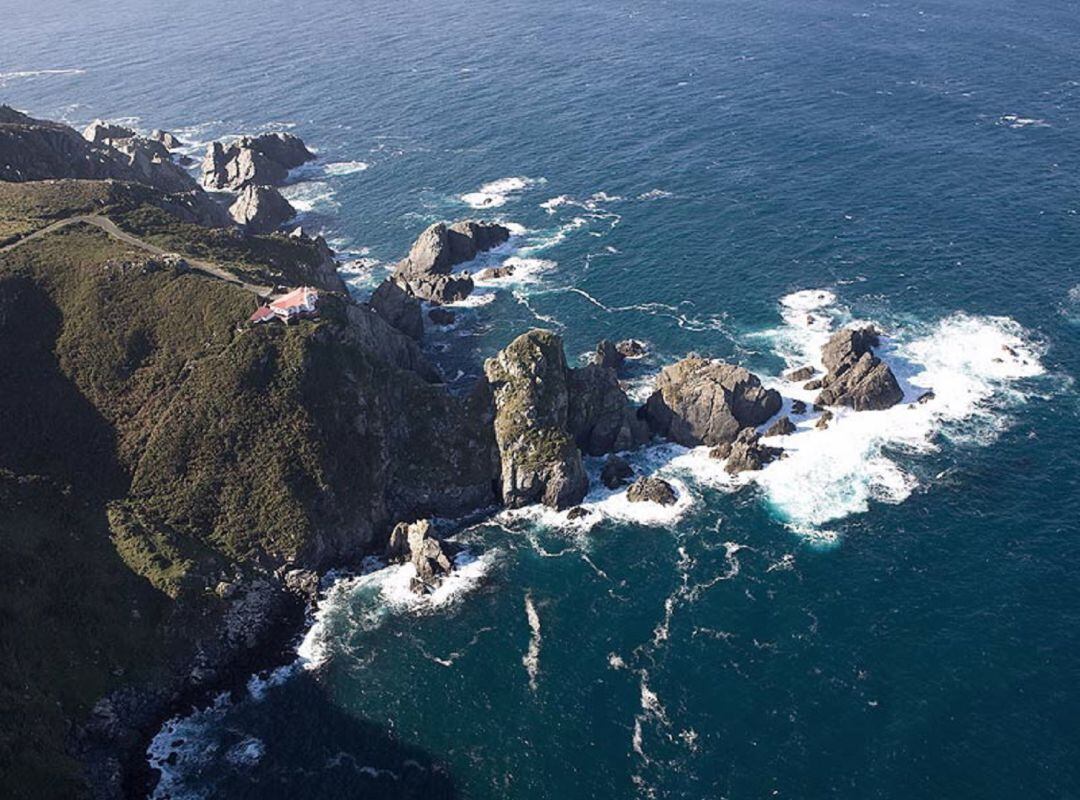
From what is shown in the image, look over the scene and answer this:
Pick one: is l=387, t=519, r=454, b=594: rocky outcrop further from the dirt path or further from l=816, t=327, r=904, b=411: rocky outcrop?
l=816, t=327, r=904, b=411: rocky outcrop

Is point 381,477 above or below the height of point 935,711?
above

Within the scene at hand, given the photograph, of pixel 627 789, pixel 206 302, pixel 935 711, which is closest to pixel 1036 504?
pixel 935 711

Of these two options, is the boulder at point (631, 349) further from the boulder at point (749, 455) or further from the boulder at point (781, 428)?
the boulder at point (749, 455)

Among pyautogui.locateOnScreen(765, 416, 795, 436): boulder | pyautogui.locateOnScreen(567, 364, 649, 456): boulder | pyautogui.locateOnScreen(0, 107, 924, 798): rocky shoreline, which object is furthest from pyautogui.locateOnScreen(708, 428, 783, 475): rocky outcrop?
pyautogui.locateOnScreen(567, 364, 649, 456): boulder

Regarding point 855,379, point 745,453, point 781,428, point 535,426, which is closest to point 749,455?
point 745,453

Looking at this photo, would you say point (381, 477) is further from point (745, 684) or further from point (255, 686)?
point (745, 684)
